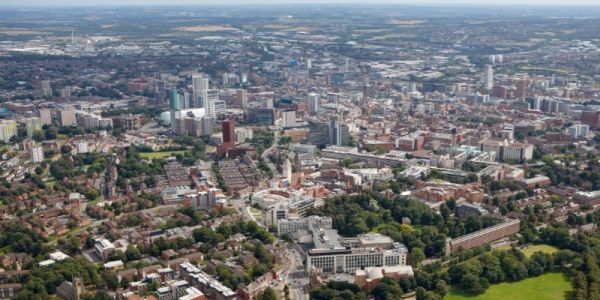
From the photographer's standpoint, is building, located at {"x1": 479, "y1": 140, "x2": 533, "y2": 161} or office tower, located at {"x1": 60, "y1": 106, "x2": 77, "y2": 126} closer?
building, located at {"x1": 479, "y1": 140, "x2": 533, "y2": 161}

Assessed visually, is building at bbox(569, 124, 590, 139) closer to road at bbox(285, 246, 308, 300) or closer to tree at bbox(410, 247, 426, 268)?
tree at bbox(410, 247, 426, 268)

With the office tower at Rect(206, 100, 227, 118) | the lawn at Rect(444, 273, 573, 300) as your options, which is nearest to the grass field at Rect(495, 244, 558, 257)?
the lawn at Rect(444, 273, 573, 300)

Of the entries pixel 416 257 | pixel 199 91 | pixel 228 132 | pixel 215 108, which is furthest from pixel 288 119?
pixel 416 257

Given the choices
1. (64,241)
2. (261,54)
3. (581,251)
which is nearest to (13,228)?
(64,241)

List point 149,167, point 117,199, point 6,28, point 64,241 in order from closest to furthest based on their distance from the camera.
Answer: point 64,241 < point 117,199 < point 149,167 < point 6,28

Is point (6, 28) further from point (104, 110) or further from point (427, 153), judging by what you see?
point (427, 153)

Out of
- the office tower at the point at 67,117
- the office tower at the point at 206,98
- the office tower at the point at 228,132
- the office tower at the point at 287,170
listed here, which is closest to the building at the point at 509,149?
the office tower at the point at 287,170
